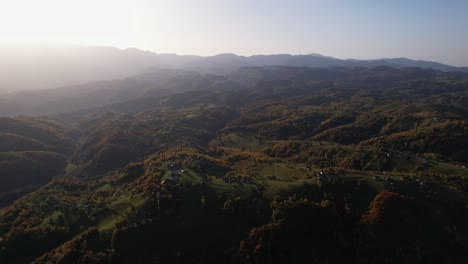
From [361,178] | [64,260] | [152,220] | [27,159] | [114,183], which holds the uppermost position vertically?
[361,178]

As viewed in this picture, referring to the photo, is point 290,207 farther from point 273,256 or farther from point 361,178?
point 361,178

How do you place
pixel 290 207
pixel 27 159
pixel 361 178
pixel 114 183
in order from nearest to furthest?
pixel 290 207 < pixel 361 178 < pixel 114 183 < pixel 27 159

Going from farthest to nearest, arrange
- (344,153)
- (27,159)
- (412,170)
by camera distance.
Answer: (27,159) → (344,153) → (412,170)

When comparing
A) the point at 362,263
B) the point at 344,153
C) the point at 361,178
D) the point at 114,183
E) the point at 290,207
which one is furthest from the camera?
the point at 344,153

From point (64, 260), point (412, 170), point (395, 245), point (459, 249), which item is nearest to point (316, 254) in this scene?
point (395, 245)

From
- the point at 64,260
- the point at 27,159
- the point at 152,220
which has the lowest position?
the point at 27,159

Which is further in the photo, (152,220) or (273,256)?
(152,220)

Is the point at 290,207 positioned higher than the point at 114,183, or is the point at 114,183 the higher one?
the point at 290,207

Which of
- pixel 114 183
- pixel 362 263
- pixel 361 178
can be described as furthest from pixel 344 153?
pixel 114 183

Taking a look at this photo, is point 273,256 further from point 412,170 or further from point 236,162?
point 236,162
